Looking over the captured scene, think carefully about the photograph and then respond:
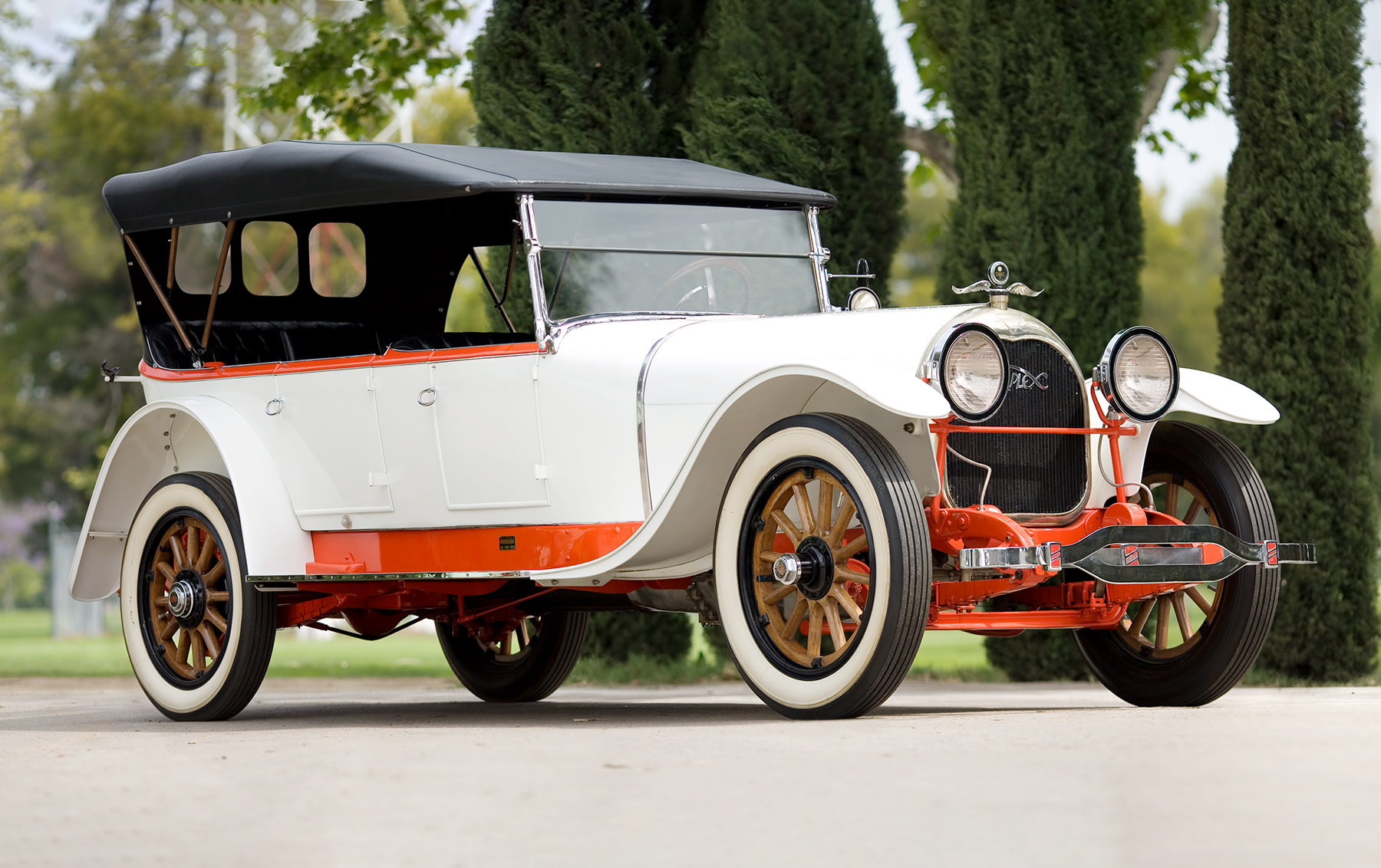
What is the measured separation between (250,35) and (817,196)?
2612 cm

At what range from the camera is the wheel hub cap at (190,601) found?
788 cm

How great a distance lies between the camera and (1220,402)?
6.99 m

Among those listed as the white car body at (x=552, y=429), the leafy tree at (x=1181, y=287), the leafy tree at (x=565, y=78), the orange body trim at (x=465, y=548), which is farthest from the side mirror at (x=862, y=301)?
the leafy tree at (x=1181, y=287)

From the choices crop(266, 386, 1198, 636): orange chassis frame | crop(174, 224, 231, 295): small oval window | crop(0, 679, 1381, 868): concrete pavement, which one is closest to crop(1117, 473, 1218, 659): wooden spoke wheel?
crop(266, 386, 1198, 636): orange chassis frame

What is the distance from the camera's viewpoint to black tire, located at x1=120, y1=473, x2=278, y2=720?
7625 mm

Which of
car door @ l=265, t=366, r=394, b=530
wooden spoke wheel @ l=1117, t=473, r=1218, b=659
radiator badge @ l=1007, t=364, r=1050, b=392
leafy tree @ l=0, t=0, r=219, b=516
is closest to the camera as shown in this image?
radiator badge @ l=1007, t=364, r=1050, b=392

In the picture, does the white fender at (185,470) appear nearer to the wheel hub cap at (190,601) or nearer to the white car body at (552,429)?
the white car body at (552,429)

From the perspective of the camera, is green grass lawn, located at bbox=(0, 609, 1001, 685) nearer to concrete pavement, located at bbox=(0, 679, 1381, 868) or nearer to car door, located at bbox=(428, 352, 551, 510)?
car door, located at bbox=(428, 352, 551, 510)

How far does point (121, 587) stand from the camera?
8.27 m

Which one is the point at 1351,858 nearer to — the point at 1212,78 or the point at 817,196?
the point at 817,196

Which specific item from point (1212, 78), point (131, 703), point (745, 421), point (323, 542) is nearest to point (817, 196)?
point (745, 421)

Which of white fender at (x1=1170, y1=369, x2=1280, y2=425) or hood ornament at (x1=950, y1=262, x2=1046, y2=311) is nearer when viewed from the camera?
hood ornament at (x1=950, y1=262, x2=1046, y2=311)

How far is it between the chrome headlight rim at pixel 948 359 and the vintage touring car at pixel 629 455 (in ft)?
0.04

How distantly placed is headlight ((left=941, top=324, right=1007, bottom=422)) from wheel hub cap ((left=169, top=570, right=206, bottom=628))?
144 inches
